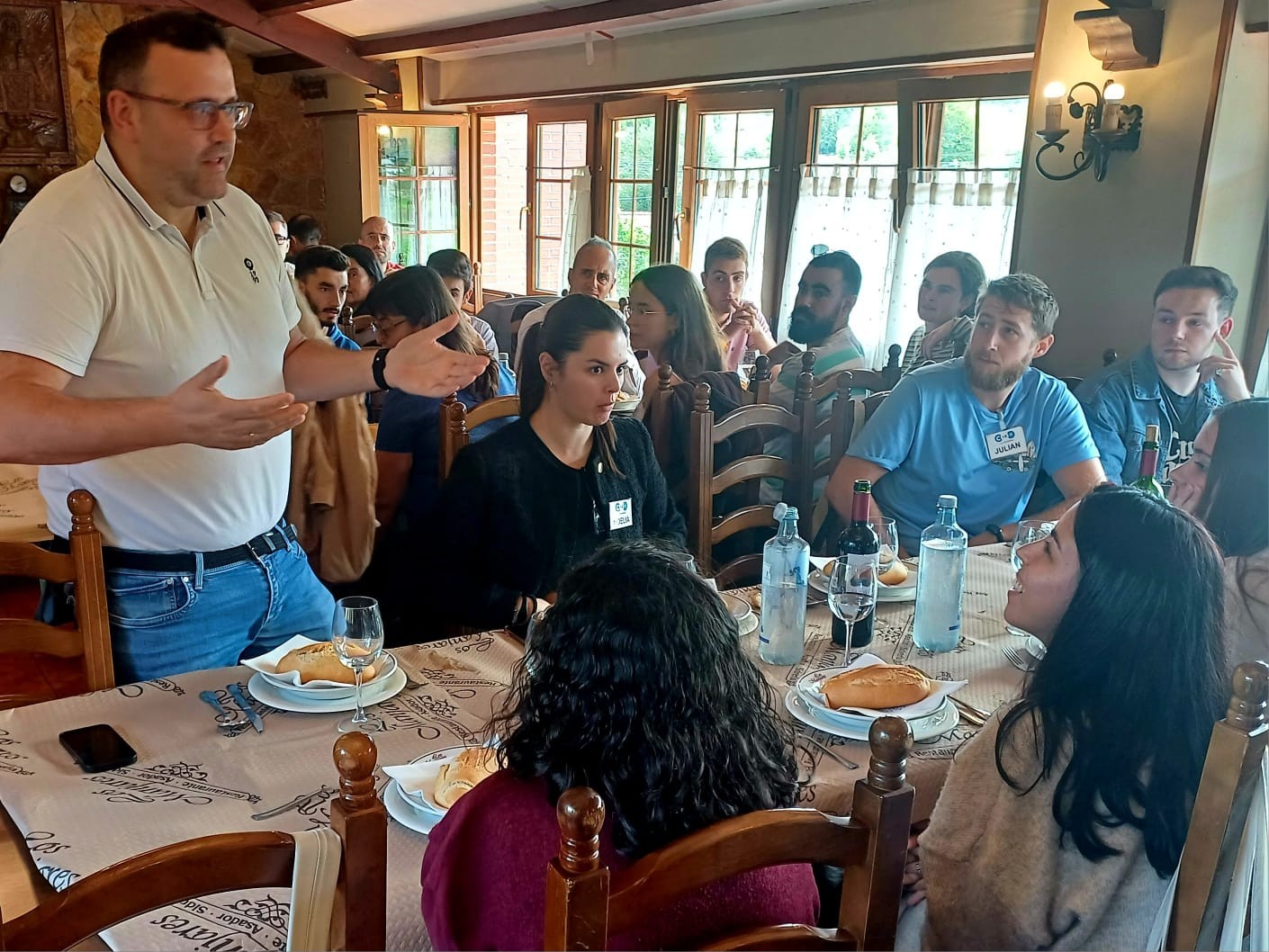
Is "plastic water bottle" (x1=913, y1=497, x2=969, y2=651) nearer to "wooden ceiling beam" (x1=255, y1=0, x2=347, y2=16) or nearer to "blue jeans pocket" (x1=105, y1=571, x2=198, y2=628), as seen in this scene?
"blue jeans pocket" (x1=105, y1=571, x2=198, y2=628)

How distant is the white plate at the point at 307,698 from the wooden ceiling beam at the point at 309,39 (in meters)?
6.36

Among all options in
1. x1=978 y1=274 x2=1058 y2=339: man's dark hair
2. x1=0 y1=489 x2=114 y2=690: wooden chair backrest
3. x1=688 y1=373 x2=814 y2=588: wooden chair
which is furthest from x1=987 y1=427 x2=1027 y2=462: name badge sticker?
x1=0 y1=489 x2=114 y2=690: wooden chair backrest

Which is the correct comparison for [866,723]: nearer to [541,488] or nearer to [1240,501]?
[1240,501]

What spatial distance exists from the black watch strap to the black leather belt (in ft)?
1.03

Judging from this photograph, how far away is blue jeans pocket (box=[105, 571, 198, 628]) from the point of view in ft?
5.22

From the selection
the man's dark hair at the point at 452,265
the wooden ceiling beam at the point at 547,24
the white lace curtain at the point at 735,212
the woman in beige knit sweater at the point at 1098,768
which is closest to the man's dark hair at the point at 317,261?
the man's dark hair at the point at 452,265

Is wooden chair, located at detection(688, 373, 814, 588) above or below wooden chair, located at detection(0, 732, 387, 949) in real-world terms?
below

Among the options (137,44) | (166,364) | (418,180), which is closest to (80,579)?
(166,364)

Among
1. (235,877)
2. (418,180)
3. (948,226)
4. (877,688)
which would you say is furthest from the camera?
(418,180)

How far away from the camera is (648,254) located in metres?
6.03

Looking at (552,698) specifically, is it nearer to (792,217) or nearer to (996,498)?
(996,498)

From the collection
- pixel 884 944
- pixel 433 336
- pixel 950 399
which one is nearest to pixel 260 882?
pixel 884 944

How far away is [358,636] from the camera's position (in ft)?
4.44

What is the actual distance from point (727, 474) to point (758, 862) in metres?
1.68
